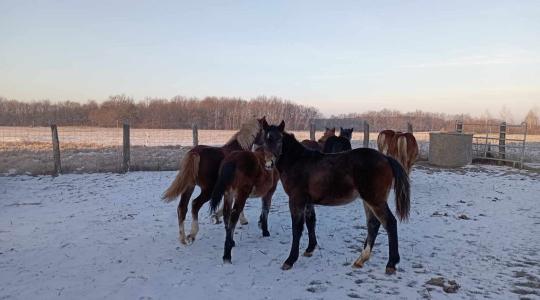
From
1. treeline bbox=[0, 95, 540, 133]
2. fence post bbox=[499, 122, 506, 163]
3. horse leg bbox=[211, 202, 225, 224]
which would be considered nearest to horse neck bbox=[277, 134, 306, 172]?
horse leg bbox=[211, 202, 225, 224]

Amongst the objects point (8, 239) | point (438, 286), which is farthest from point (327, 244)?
point (8, 239)

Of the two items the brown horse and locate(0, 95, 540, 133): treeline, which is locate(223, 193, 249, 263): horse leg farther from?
locate(0, 95, 540, 133): treeline

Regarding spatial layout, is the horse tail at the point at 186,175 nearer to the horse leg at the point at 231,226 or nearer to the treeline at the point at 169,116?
the horse leg at the point at 231,226

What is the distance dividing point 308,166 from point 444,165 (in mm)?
11983

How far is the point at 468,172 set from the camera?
1354 centimetres

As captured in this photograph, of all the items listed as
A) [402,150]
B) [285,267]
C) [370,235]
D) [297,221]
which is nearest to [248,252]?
[285,267]

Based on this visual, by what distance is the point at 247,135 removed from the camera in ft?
21.5

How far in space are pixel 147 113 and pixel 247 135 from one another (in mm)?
43755

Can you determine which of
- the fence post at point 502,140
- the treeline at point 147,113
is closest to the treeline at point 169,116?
the treeline at point 147,113

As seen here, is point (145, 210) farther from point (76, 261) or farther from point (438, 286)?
point (438, 286)

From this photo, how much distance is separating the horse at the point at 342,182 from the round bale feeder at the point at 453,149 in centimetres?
1153

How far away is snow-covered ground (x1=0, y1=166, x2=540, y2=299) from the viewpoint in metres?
4.06

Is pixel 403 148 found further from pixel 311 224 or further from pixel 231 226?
pixel 231 226

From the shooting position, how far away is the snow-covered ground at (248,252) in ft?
13.3
